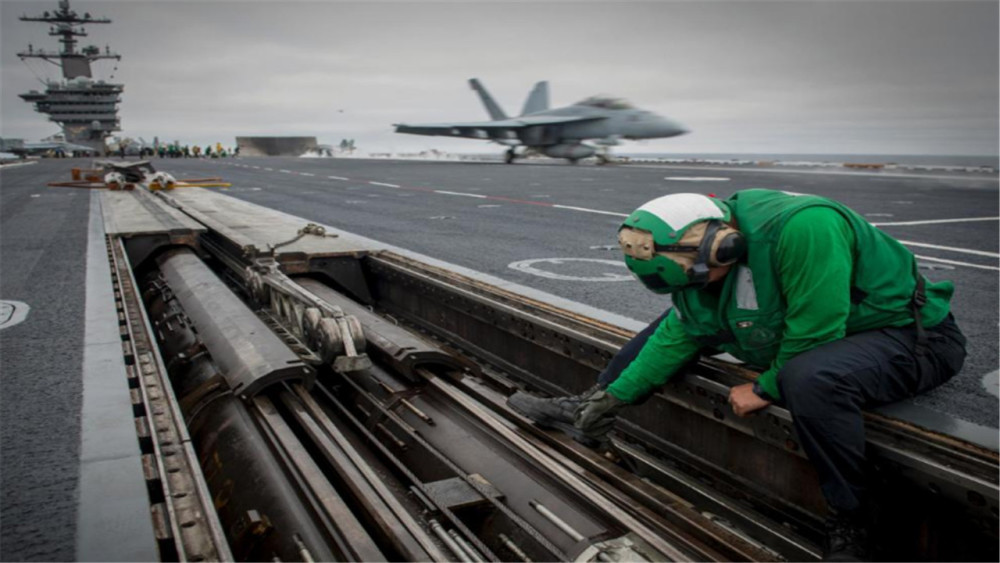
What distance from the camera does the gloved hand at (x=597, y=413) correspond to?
3.49 m

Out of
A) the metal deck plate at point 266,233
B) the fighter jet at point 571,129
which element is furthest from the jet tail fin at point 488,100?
the metal deck plate at point 266,233

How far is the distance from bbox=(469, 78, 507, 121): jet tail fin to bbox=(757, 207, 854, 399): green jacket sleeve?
168 feet

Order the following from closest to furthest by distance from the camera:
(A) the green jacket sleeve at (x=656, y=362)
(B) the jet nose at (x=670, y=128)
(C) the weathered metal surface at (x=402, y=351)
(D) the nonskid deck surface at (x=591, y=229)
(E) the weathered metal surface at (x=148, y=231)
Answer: (A) the green jacket sleeve at (x=656, y=362)
(C) the weathered metal surface at (x=402, y=351)
(D) the nonskid deck surface at (x=591, y=229)
(E) the weathered metal surface at (x=148, y=231)
(B) the jet nose at (x=670, y=128)

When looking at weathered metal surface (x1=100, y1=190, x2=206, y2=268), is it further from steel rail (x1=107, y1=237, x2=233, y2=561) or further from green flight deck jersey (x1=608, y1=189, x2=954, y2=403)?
green flight deck jersey (x1=608, y1=189, x2=954, y2=403)

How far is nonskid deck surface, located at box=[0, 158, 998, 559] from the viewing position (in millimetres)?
3059

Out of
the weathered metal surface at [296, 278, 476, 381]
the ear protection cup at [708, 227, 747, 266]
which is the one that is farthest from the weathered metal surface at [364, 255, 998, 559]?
the ear protection cup at [708, 227, 747, 266]

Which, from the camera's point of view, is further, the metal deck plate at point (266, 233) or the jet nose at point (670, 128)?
the jet nose at point (670, 128)

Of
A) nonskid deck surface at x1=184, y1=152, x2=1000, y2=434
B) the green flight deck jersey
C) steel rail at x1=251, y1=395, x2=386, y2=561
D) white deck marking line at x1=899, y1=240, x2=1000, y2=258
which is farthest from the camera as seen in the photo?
white deck marking line at x1=899, y1=240, x2=1000, y2=258

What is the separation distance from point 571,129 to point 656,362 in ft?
118

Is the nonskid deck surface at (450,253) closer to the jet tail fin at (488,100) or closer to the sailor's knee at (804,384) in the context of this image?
the sailor's knee at (804,384)

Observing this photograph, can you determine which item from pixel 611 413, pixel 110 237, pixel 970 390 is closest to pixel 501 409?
pixel 611 413

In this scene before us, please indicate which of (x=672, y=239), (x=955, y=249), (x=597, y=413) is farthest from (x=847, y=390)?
(x=955, y=249)

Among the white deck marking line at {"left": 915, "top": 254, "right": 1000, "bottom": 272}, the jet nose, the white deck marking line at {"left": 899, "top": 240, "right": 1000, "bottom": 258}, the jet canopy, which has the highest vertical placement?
the jet canopy

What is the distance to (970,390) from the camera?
413 cm
